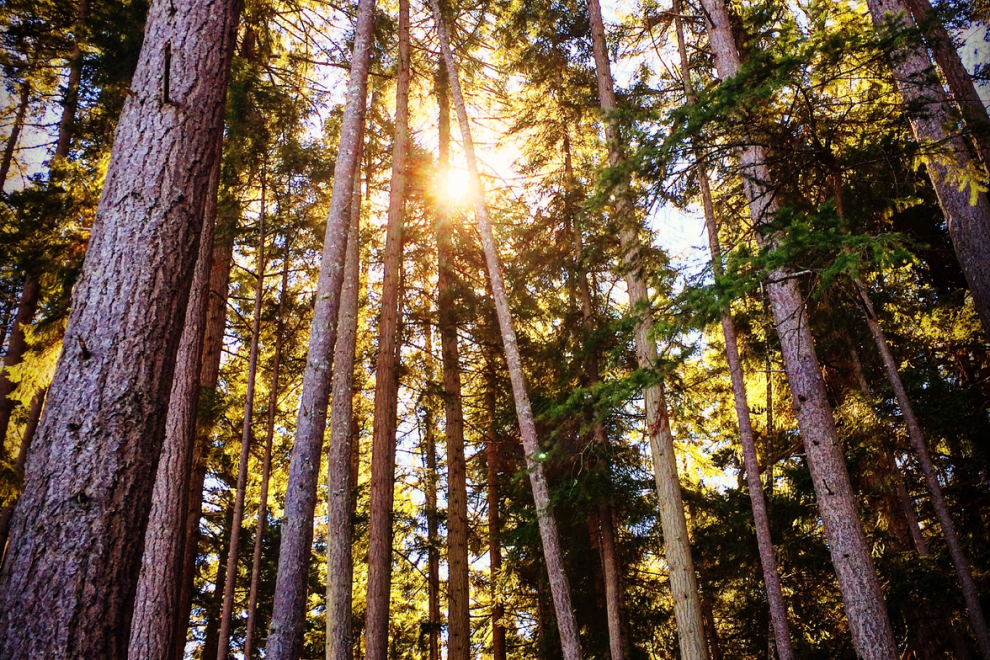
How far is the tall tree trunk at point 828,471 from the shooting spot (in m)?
5.83

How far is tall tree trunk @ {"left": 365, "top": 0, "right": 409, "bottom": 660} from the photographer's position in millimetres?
8742

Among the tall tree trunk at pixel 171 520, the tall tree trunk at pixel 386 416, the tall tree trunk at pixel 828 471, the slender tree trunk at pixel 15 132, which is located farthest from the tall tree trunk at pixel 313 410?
the slender tree trunk at pixel 15 132

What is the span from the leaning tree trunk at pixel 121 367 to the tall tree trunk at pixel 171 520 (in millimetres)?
1913

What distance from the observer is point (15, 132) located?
12781 mm

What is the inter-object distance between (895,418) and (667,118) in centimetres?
904

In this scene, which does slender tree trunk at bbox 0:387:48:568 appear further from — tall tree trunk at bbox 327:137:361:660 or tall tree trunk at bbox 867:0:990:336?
tall tree trunk at bbox 867:0:990:336

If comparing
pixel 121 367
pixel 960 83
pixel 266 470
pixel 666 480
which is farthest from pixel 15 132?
pixel 960 83

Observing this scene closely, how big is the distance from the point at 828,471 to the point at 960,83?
6.26 meters

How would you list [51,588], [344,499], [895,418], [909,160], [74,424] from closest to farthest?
1. [51,588]
2. [74,424]
3. [909,160]
4. [344,499]
5. [895,418]

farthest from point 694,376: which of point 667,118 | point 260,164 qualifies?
point 260,164

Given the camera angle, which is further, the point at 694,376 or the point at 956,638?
the point at 694,376

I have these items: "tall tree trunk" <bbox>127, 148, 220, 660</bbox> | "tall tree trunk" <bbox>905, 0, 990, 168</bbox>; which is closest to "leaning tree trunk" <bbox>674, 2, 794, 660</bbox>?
"tall tree trunk" <bbox>905, 0, 990, 168</bbox>

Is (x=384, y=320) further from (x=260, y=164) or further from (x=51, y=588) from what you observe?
(x=51, y=588)

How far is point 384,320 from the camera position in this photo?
10445mm
